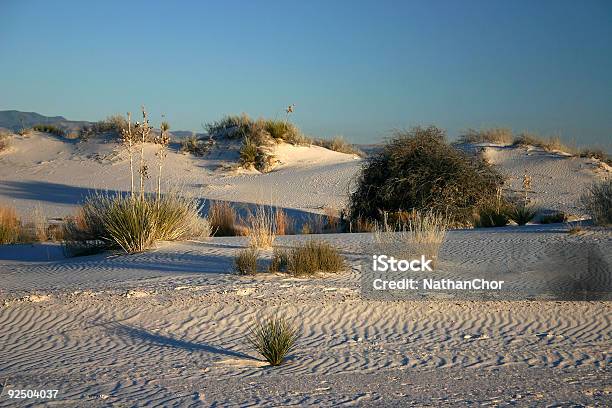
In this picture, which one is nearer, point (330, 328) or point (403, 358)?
point (403, 358)

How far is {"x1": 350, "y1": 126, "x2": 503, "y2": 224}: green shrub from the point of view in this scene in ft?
61.3

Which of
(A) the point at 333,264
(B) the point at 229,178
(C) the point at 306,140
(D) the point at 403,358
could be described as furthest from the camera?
(C) the point at 306,140

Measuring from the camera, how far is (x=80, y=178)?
110ft

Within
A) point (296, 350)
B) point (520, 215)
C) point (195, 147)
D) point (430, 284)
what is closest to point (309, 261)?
point (430, 284)

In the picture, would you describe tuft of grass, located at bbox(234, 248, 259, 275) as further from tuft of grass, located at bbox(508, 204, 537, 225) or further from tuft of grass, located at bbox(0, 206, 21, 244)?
tuft of grass, located at bbox(508, 204, 537, 225)

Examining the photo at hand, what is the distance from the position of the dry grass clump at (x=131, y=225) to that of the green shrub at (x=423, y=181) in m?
5.55

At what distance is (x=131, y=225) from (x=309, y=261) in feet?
13.2

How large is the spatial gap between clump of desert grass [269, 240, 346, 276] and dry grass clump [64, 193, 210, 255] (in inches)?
128

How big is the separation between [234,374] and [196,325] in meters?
1.80

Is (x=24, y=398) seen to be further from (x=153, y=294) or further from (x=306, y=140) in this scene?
(x=306, y=140)

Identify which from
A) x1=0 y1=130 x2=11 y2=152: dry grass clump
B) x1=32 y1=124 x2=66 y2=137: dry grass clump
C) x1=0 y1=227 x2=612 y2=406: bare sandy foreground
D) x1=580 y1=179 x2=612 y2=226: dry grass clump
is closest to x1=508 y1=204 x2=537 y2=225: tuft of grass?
x1=580 y1=179 x2=612 y2=226: dry grass clump

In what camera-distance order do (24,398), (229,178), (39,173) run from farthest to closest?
(39,173) → (229,178) → (24,398)

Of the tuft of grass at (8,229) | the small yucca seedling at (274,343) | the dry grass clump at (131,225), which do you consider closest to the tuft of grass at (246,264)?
the dry grass clump at (131,225)

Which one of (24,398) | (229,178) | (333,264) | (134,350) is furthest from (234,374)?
(229,178)
